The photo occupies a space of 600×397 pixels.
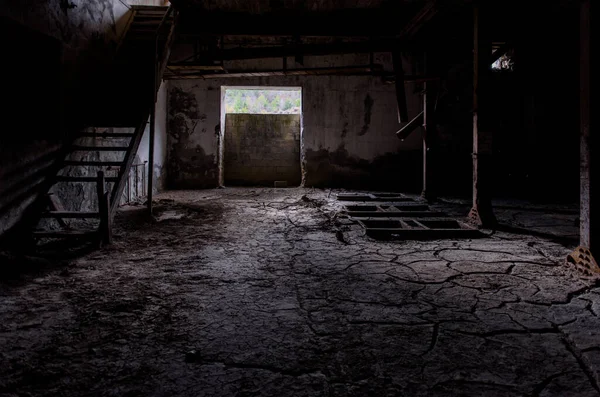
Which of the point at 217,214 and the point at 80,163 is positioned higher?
the point at 80,163

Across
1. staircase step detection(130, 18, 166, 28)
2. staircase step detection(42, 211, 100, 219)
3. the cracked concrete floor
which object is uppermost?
staircase step detection(130, 18, 166, 28)

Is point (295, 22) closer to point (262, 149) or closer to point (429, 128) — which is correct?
point (429, 128)

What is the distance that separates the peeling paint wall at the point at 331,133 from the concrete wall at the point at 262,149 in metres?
1.55

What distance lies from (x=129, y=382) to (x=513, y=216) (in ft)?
21.1

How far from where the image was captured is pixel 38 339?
2100 mm

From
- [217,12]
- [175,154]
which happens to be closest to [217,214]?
[217,12]

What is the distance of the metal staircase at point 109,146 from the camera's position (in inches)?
174

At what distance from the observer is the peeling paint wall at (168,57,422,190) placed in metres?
11.5

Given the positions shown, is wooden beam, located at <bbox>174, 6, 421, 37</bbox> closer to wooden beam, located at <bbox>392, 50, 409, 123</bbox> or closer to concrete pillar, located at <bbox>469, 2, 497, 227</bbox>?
wooden beam, located at <bbox>392, 50, 409, 123</bbox>

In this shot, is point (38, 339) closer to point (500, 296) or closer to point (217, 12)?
point (500, 296)

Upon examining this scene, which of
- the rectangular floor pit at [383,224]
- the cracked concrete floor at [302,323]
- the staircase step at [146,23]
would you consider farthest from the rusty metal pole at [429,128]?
the staircase step at [146,23]

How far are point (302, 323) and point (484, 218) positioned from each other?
4162mm

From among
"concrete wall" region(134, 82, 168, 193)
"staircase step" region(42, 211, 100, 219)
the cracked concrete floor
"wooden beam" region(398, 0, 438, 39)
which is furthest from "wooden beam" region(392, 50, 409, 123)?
"concrete wall" region(134, 82, 168, 193)

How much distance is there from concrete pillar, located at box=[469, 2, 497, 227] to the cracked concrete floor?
53.4 inches
